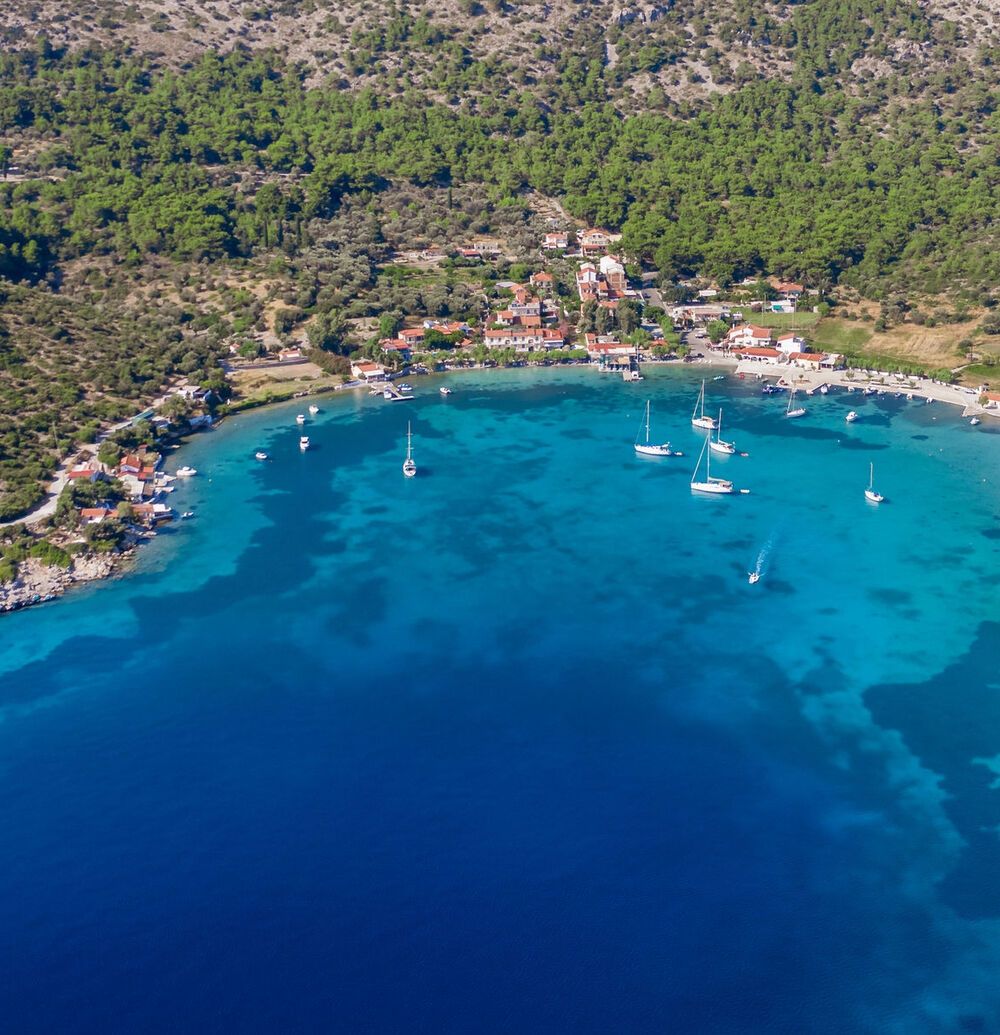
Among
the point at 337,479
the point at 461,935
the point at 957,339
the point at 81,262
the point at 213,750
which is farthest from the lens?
the point at 81,262

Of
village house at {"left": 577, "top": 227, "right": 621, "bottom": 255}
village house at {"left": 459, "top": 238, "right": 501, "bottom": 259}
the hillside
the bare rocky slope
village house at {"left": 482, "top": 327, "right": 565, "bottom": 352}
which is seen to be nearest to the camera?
the hillside

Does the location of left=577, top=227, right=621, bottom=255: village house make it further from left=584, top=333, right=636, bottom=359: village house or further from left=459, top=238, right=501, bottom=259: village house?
left=584, top=333, right=636, bottom=359: village house

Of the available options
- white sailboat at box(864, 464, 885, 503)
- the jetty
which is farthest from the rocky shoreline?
the jetty

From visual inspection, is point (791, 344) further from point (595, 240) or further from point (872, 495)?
point (595, 240)

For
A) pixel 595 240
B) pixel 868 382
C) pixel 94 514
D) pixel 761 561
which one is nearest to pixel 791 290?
pixel 868 382

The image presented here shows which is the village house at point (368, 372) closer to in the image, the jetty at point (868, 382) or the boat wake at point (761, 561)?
the jetty at point (868, 382)

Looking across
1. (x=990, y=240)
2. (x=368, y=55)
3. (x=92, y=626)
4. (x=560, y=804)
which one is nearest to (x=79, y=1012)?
(x=560, y=804)

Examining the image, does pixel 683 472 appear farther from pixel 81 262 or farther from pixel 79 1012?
pixel 81 262
